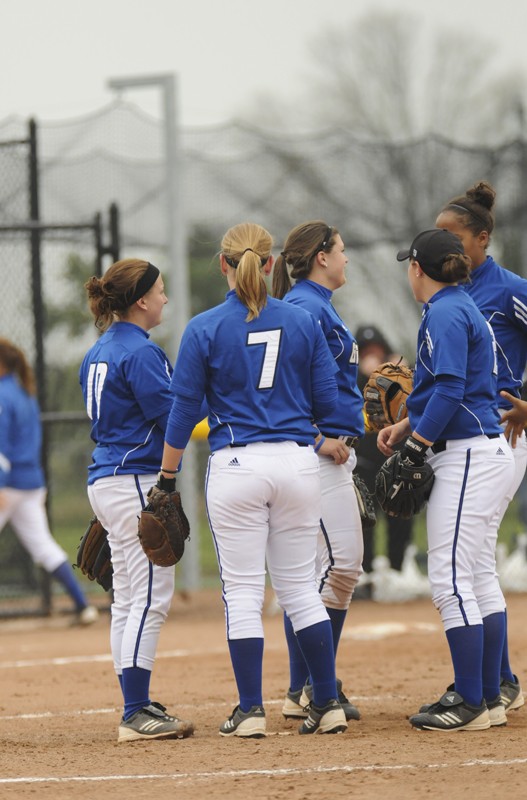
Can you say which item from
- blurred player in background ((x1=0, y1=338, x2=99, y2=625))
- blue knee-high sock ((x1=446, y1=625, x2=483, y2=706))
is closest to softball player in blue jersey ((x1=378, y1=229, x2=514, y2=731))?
blue knee-high sock ((x1=446, y1=625, x2=483, y2=706))

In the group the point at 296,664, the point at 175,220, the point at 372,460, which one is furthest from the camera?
the point at 175,220

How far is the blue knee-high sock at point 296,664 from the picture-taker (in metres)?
5.58

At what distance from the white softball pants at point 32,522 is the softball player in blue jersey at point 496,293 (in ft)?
14.9

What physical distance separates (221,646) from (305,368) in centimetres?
355

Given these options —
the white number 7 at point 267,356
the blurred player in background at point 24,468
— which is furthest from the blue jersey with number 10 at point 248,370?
the blurred player in background at point 24,468

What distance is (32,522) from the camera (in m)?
9.39

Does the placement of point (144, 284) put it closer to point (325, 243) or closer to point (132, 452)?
point (132, 452)

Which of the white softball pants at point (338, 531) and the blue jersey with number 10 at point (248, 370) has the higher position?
the blue jersey with number 10 at point (248, 370)

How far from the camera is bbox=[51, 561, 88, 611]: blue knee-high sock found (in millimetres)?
9323

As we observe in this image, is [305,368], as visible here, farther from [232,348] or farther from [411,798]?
[411,798]

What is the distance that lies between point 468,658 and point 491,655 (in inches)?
10.7

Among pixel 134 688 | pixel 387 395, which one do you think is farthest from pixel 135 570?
pixel 387 395

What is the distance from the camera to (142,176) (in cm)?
1082

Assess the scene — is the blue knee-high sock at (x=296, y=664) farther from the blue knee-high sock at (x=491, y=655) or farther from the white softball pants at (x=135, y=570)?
the blue knee-high sock at (x=491, y=655)
